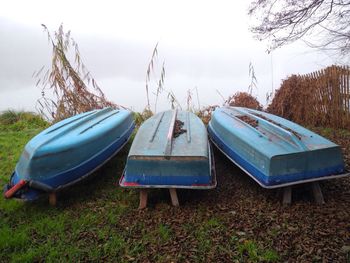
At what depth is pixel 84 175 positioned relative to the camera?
3.88 m

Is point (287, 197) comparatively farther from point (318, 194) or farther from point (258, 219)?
point (258, 219)

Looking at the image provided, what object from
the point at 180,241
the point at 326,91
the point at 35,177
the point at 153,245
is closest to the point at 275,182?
the point at 180,241


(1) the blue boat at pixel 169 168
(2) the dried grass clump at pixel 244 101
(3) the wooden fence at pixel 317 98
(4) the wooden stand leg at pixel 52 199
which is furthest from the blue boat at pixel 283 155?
(2) the dried grass clump at pixel 244 101

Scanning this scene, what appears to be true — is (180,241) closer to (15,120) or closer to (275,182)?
(275,182)

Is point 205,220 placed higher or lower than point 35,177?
lower

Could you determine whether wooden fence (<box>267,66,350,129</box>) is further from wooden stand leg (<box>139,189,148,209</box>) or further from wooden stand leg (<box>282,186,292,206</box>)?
wooden stand leg (<box>139,189,148,209</box>)

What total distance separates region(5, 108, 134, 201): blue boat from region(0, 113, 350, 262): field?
34cm

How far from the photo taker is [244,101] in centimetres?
792

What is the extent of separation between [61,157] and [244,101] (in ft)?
18.1

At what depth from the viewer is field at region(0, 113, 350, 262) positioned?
8.94ft

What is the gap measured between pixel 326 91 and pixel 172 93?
12.4ft

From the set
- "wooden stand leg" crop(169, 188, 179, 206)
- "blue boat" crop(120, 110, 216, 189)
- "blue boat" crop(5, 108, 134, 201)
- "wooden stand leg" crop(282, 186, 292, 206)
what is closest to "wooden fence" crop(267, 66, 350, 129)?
"wooden stand leg" crop(282, 186, 292, 206)

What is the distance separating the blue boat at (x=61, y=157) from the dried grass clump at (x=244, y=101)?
417cm

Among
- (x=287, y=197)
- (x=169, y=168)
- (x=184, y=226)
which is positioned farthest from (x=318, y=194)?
(x=169, y=168)
